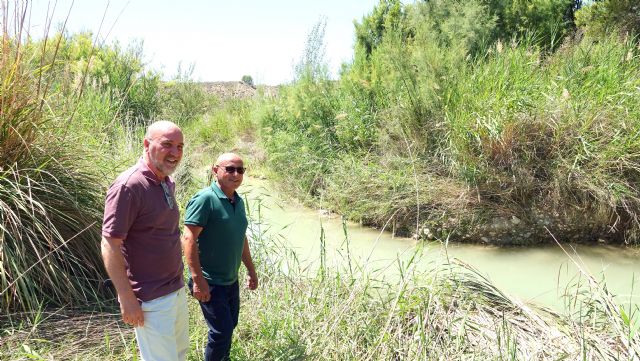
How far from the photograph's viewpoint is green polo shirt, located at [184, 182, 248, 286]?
7.97 feet

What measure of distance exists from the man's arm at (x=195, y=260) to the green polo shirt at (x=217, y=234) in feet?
0.20

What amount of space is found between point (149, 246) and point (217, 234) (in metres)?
0.43

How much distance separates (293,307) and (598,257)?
13.4 ft

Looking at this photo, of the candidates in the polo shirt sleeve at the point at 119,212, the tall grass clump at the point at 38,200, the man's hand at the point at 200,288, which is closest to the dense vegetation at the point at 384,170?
the tall grass clump at the point at 38,200

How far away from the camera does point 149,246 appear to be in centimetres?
208

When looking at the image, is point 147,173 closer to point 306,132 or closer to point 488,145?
point 488,145

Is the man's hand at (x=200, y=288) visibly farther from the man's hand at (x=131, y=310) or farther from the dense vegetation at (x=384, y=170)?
the dense vegetation at (x=384, y=170)

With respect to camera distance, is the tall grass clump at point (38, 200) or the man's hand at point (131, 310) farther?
the tall grass clump at point (38, 200)

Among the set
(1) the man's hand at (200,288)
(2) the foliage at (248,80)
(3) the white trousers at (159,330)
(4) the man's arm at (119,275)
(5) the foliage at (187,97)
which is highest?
(2) the foliage at (248,80)

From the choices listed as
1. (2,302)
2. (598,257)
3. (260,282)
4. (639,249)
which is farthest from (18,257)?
(639,249)

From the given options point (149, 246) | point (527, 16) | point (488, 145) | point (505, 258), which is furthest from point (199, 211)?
point (527, 16)

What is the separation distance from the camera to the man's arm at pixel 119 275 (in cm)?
192

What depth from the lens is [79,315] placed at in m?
3.08

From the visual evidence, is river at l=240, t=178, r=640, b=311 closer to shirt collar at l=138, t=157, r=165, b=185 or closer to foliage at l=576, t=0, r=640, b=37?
shirt collar at l=138, t=157, r=165, b=185
